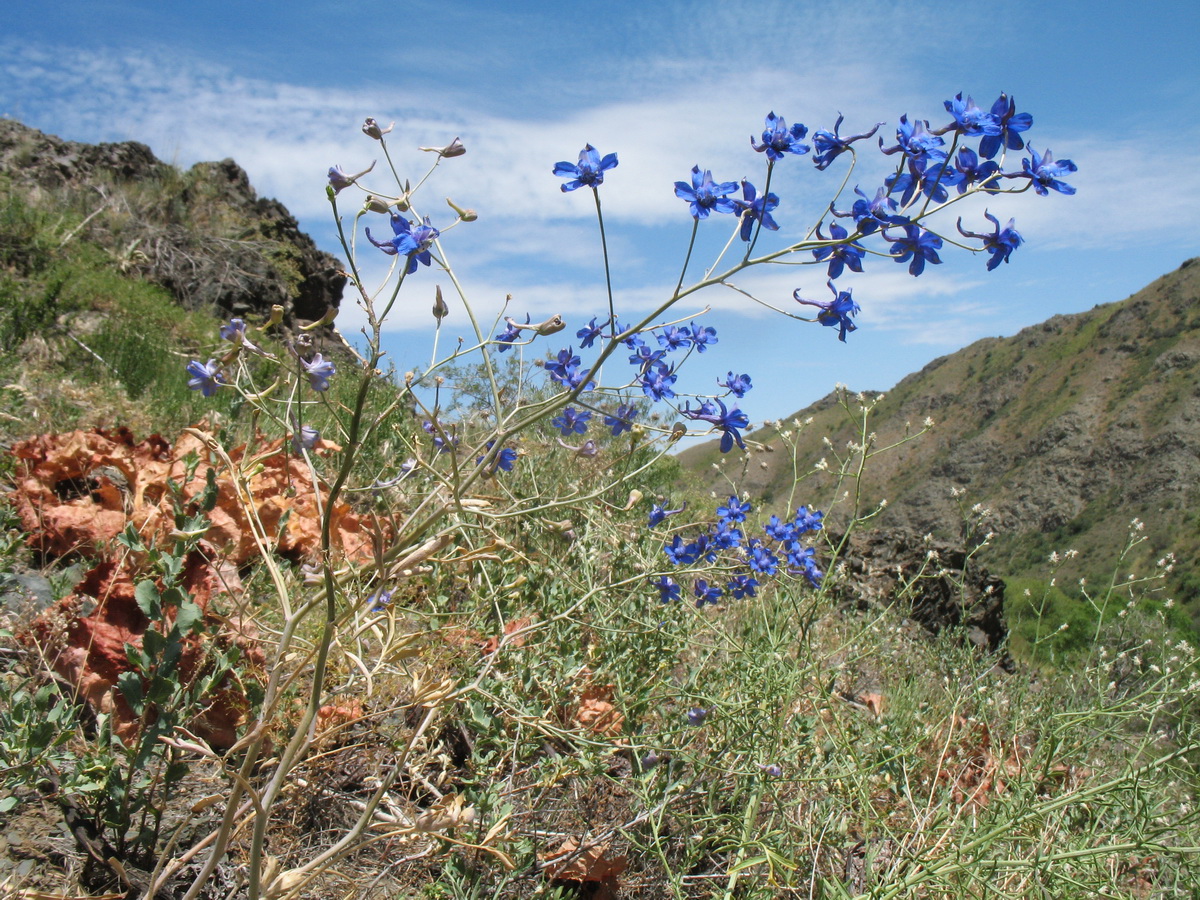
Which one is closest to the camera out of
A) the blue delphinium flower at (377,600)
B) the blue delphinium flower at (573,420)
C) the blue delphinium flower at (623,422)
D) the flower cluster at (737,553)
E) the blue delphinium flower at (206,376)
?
the blue delphinium flower at (377,600)

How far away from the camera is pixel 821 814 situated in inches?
78.6

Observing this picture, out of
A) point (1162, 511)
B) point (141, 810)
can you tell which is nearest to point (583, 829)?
point (141, 810)

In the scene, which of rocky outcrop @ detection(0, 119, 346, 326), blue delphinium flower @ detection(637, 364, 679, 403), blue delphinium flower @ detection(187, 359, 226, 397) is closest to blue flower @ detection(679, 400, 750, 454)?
blue delphinium flower @ detection(637, 364, 679, 403)

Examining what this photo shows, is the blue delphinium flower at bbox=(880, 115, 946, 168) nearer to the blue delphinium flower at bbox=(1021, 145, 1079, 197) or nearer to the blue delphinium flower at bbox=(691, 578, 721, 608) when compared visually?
the blue delphinium flower at bbox=(1021, 145, 1079, 197)

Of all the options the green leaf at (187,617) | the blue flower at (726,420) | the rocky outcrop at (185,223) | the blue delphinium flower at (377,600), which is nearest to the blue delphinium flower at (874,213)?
the blue flower at (726,420)

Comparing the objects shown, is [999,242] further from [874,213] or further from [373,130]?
[373,130]

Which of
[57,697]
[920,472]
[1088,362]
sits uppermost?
[1088,362]

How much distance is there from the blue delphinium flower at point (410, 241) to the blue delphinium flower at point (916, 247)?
815mm

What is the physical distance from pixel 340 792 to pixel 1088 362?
2452 inches

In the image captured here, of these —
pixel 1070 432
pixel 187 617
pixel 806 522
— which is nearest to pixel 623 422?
pixel 187 617

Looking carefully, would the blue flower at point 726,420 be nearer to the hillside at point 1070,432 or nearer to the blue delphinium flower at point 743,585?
the blue delphinium flower at point 743,585

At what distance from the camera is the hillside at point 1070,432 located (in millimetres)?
36969

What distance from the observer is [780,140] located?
143cm

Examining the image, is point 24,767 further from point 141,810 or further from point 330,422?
point 330,422
